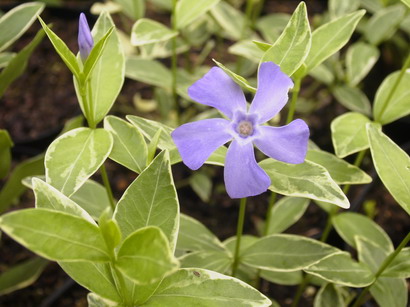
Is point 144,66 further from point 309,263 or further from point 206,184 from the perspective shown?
point 309,263

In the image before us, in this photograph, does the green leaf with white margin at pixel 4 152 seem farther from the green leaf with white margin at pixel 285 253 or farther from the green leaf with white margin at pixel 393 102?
the green leaf with white margin at pixel 393 102

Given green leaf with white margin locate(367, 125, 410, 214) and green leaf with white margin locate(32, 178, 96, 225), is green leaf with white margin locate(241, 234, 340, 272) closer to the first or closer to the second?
green leaf with white margin locate(367, 125, 410, 214)

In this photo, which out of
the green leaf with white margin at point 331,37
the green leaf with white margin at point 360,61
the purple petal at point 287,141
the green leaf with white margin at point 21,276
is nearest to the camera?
the purple petal at point 287,141

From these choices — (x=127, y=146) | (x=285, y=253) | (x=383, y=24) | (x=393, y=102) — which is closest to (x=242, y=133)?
(x=127, y=146)

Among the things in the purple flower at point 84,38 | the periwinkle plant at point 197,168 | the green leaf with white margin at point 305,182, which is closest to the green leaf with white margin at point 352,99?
the periwinkle plant at point 197,168

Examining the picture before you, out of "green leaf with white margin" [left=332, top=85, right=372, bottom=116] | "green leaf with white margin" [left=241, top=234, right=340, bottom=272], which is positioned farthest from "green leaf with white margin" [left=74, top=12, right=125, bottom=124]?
"green leaf with white margin" [left=332, top=85, right=372, bottom=116]

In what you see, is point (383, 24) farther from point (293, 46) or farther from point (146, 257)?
point (146, 257)

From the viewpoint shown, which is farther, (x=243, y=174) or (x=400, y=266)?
(x=400, y=266)
